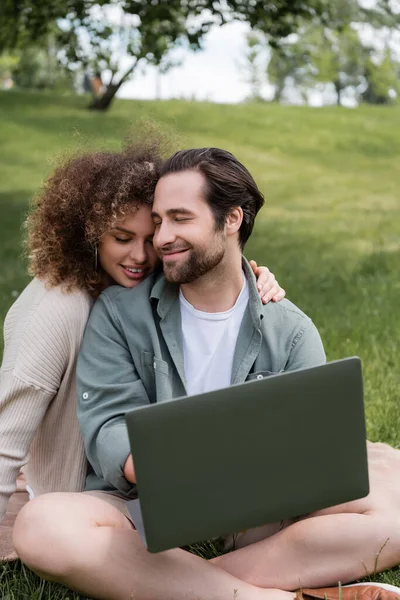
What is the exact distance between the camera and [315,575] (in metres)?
2.73

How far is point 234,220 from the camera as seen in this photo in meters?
2.93

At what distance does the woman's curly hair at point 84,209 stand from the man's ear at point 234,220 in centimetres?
26

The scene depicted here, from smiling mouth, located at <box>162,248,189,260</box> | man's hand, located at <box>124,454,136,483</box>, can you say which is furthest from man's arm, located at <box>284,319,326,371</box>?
man's hand, located at <box>124,454,136,483</box>

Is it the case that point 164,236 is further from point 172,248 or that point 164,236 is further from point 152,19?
point 152,19

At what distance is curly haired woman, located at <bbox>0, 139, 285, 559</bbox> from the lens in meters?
2.85

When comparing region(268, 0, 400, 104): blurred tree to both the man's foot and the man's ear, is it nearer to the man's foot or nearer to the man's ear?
the man's ear

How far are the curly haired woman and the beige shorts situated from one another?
209mm

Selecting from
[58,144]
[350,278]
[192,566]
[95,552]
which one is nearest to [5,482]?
[95,552]

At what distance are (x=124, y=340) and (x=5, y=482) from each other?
0.58 m

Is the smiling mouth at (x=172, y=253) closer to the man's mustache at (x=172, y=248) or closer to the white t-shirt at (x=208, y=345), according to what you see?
the man's mustache at (x=172, y=248)

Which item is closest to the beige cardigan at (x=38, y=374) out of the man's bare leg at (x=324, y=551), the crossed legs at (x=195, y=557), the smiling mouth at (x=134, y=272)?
the smiling mouth at (x=134, y=272)

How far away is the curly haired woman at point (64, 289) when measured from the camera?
285 cm

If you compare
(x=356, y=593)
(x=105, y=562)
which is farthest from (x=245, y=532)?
(x=105, y=562)

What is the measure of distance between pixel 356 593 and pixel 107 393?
3.07 ft
